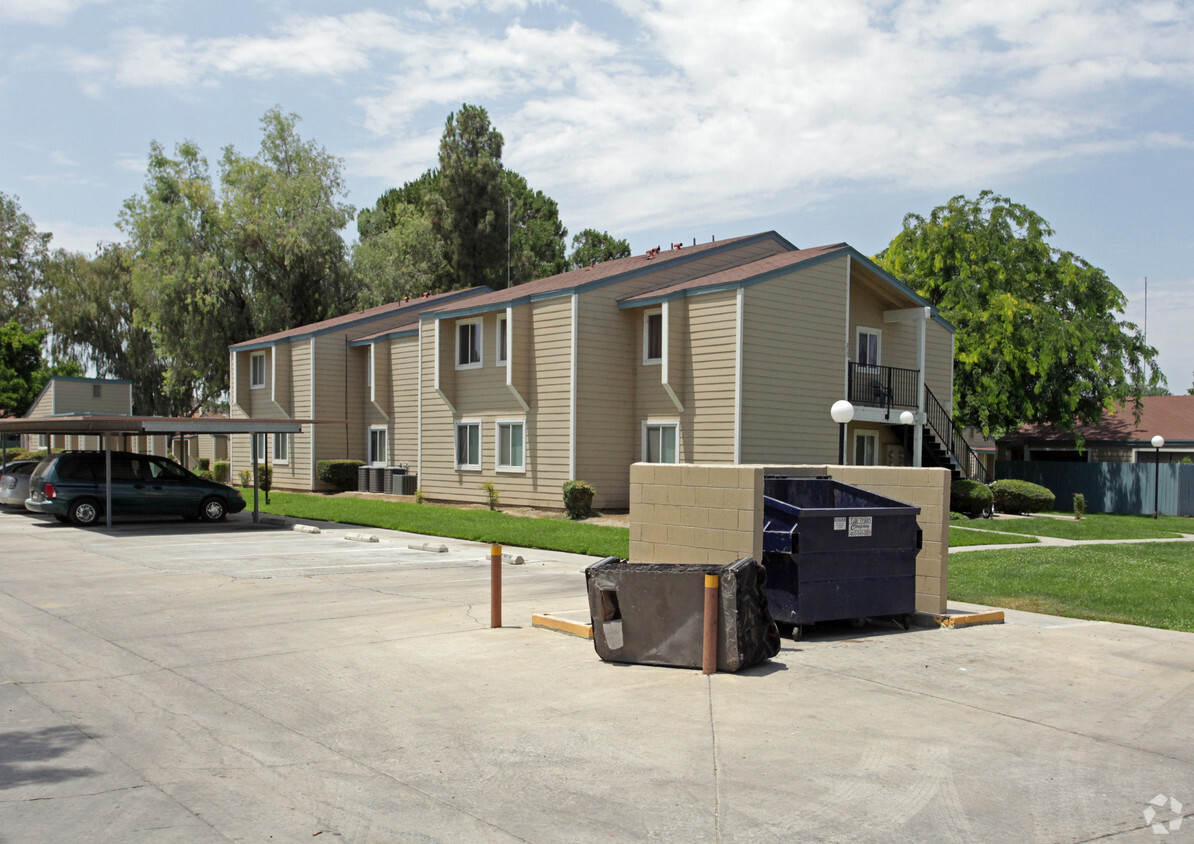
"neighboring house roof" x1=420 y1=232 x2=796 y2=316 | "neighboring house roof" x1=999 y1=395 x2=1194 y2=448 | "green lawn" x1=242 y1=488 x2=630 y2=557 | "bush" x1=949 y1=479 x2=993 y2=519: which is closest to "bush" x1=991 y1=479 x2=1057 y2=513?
"bush" x1=949 y1=479 x2=993 y2=519

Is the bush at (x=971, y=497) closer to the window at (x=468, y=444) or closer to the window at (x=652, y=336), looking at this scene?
the window at (x=652, y=336)

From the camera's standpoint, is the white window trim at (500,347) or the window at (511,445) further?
the white window trim at (500,347)

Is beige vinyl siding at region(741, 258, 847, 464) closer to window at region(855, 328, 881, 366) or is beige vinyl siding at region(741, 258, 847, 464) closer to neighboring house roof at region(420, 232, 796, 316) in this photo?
window at region(855, 328, 881, 366)

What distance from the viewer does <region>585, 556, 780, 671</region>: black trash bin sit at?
8188mm

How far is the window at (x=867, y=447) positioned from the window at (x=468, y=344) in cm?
1089

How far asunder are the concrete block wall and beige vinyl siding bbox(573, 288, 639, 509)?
1378 centimetres

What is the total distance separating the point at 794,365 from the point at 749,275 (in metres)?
2.44

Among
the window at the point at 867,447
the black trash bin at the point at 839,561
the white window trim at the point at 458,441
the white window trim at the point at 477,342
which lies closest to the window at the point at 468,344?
the white window trim at the point at 477,342

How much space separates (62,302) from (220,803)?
6484 cm

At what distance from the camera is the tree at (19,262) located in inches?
2584

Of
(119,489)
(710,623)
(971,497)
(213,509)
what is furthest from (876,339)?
(710,623)

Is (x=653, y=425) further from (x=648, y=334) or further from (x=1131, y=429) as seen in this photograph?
(x=1131, y=429)

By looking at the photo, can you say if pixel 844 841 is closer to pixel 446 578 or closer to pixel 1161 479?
pixel 446 578

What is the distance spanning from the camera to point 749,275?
Answer: 23.9m
